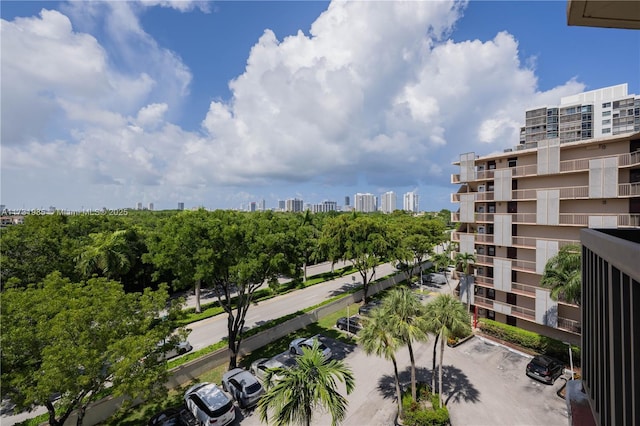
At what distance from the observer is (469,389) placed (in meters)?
15.3

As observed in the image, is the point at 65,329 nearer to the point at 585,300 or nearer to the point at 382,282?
the point at 585,300

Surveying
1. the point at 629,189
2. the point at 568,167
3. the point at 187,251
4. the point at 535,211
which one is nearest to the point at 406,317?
the point at 187,251

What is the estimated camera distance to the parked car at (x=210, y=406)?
1209 cm

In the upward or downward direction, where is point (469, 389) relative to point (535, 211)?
downward

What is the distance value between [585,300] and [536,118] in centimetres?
7284

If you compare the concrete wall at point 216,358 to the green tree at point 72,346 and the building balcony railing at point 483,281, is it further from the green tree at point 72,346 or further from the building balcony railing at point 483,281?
the building balcony railing at point 483,281

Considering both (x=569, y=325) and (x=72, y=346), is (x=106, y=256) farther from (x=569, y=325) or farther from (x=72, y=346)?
(x=569, y=325)

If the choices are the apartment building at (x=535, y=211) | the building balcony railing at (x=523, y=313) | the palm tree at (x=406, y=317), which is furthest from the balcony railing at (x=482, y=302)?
the palm tree at (x=406, y=317)

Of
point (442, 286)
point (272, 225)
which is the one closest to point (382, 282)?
point (442, 286)

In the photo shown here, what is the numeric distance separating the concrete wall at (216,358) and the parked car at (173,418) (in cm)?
166

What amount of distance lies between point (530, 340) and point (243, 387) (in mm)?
19194

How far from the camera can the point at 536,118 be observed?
60500mm

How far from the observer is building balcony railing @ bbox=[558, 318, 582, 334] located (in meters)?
18.3

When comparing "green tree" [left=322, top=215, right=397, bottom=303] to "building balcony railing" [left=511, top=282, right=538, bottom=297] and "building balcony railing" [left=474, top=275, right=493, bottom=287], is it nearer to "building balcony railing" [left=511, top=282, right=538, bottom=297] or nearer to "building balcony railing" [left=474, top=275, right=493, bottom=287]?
"building balcony railing" [left=474, top=275, right=493, bottom=287]
